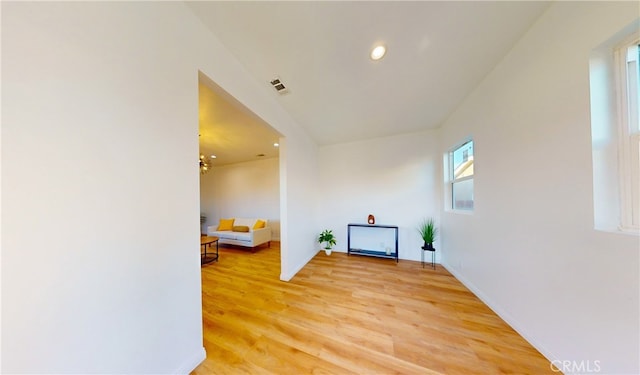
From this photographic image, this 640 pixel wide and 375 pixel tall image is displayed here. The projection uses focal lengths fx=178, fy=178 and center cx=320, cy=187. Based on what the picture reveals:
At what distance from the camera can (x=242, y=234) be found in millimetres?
4188

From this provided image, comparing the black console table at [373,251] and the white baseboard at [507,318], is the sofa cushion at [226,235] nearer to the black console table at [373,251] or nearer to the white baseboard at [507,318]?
the black console table at [373,251]

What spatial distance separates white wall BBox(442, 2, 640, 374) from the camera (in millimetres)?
1011

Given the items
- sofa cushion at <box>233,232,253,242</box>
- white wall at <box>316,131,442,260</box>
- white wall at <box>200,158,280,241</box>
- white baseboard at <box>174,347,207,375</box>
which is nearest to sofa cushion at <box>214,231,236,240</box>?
sofa cushion at <box>233,232,253,242</box>

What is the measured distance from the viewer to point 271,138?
382cm

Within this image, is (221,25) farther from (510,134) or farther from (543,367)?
(543,367)

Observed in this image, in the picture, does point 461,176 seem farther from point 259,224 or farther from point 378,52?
point 259,224

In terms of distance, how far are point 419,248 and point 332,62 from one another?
345cm

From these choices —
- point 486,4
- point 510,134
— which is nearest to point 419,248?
point 510,134

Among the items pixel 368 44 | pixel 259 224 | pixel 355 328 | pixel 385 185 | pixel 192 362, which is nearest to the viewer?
pixel 192 362

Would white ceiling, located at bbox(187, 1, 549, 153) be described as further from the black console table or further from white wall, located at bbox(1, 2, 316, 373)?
the black console table

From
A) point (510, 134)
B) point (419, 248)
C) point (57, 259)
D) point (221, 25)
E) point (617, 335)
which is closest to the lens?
point (57, 259)

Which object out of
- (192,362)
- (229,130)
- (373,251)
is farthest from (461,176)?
(229,130)

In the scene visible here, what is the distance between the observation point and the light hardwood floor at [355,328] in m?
1.34
